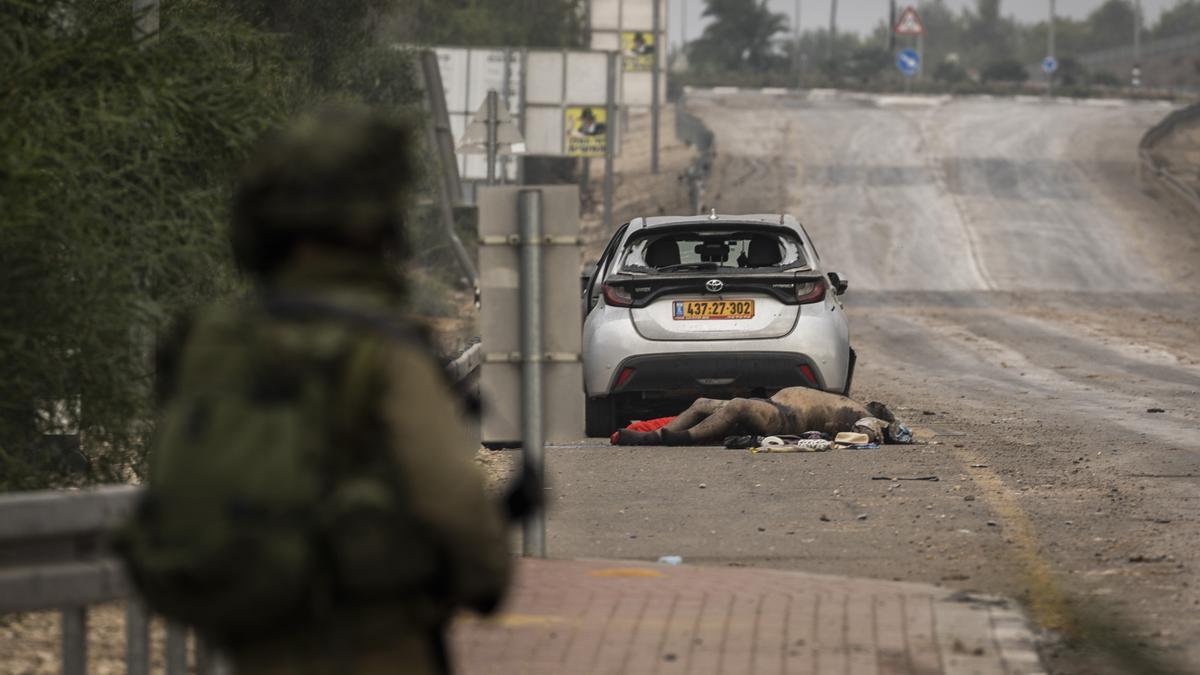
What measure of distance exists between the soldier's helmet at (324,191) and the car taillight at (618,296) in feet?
36.8

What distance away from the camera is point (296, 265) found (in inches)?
125

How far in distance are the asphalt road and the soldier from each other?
6.57ft

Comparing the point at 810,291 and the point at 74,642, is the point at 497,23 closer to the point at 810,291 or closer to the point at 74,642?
the point at 810,291

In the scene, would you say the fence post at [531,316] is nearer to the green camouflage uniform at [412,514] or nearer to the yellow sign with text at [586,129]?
the green camouflage uniform at [412,514]

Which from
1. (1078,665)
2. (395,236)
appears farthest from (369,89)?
(395,236)

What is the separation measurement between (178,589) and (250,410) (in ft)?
1.07

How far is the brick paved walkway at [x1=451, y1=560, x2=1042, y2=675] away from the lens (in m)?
6.85

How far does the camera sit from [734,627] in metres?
7.45

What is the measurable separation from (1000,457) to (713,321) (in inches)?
91.7

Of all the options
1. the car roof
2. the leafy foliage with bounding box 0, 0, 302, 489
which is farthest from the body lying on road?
the leafy foliage with bounding box 0, 0, 302, 489

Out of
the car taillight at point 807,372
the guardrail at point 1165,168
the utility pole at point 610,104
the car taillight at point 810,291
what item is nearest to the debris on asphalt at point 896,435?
the car taillight at point 807,372

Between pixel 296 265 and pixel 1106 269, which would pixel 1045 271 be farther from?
pixel 296 265

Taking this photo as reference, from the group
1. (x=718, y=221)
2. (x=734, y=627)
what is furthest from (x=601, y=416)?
(x=734, y=627)

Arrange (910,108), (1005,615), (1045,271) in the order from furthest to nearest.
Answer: (910,108)
(1045,271)
(1005,615)
